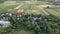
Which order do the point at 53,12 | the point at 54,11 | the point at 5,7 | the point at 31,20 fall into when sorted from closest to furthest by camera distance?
the point at 31,20 < the point at 53,12 < the point at 54,11 < the point at 5,7

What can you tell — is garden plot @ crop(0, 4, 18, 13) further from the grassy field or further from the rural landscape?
the grassy field

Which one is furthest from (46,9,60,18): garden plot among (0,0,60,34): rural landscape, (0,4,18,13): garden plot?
(0,4,18,13): garden plot

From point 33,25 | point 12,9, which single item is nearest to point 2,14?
point 12,9

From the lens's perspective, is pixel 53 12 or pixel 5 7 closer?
pixel 53 12

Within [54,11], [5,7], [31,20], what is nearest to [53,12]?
[54,11]

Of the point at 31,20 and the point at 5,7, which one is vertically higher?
the point at 5,7

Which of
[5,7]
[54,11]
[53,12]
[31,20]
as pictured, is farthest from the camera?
[5,7]

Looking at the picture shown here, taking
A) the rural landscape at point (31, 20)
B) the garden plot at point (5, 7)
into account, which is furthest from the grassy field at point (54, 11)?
the garden plot at point (5, 7)

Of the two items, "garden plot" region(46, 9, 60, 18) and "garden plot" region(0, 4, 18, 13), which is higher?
"garden plot" region(0, 4, 18, 13)

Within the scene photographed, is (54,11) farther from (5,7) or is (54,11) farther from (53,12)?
(5,7)

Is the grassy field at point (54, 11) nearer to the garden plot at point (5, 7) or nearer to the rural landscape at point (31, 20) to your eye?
the rural landscape at point (31, 20)
